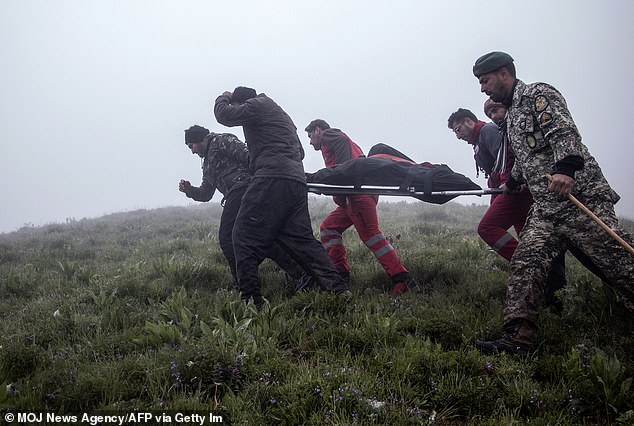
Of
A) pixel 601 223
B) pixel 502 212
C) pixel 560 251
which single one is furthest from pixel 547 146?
pixel 502 212

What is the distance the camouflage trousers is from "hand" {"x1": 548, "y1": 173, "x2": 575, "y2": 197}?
25 cm

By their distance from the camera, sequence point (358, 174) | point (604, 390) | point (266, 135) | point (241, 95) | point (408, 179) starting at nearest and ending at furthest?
point (604, 390), point (408, 179), point (266, 135), point (358, 174), point (241, 95)

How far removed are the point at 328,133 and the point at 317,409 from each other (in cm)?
501

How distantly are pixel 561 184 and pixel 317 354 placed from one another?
257 centimetres

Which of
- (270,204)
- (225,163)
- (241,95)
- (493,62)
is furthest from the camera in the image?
(225,163)

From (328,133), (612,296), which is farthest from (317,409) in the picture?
(328,133)

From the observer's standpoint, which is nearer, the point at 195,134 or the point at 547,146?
the point at 547,146

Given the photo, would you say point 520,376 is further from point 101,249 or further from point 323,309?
point 101,249

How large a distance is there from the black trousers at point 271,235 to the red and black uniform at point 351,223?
102 cm

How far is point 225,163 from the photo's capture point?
21.9 feet

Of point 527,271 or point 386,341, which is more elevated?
point 527,271

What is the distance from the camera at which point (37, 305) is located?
5469mm

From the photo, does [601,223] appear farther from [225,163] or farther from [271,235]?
[225,163]

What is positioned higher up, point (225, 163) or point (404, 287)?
point (225, 163)
